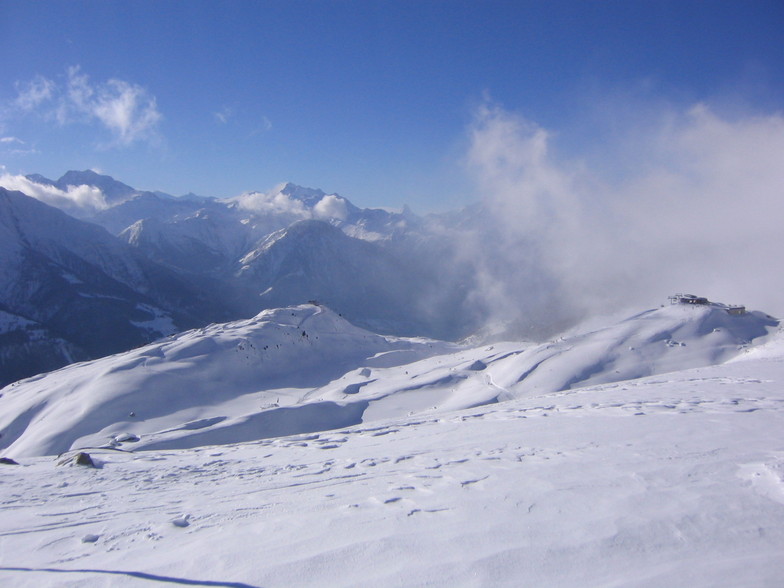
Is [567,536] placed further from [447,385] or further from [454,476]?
[447,385]

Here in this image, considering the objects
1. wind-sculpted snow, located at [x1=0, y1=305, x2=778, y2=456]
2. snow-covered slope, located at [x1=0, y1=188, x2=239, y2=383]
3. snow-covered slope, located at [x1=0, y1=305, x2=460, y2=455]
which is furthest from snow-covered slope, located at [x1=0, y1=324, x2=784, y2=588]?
snow-covered slope, located at [x1=0, y1=188, x2=239, y2=383]


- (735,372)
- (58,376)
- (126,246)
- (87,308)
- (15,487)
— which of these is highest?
(126,246)

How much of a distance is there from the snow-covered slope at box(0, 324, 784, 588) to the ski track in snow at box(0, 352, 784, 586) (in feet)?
0.08

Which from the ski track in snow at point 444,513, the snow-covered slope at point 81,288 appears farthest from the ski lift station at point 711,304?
the snow-covered slope at point 81,288

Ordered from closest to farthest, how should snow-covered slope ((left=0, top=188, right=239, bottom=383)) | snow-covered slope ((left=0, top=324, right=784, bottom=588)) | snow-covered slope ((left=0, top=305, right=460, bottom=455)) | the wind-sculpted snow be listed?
1. snow-covered slope ((left=0, top=324, right=784, bottom=588))
2. snow-covered slope ((left=0, top=305, right=460, bottom=455))
3. the wind-sculpted snow
4. snow-covered slope ((left=0, top=188, right=239, bottom=383))

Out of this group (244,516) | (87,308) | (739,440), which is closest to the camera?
(244,516)

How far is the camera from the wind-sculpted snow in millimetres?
26312

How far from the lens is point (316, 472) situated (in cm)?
915

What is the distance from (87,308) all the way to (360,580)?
6203 inches

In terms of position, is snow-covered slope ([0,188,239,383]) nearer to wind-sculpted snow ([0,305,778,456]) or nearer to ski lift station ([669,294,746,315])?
wind-sculpted snow ([0,305,778,456])

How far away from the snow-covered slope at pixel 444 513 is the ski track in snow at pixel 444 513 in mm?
24

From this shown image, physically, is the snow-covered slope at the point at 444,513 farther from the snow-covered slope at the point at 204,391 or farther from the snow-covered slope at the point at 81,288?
the snow-covered slope at the point at 81,288

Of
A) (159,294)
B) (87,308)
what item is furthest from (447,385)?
(159,294)

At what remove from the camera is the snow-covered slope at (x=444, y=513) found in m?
4.40
